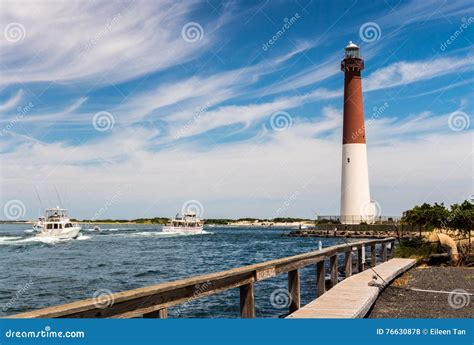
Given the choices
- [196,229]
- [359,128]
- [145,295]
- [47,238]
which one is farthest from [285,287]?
[196,229]

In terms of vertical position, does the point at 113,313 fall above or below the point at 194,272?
above

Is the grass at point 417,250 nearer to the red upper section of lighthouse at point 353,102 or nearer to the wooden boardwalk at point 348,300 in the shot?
the wooden boardwalk at point 348,300

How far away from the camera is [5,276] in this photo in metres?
28.3

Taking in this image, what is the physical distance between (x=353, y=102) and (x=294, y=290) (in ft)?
169

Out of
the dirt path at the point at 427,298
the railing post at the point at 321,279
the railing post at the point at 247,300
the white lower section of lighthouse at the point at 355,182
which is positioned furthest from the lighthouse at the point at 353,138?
the railing post at the point at 247,300

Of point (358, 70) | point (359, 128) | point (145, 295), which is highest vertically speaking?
point (358, 70)

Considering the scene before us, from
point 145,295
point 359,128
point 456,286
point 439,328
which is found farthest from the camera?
point 359,128

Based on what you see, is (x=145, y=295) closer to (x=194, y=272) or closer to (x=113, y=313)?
(x=113, y=313)

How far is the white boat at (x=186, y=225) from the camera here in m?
103

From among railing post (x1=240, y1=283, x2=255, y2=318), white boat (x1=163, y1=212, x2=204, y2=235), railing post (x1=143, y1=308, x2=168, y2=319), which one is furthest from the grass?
white boat (x1=163, y1=212, x2=204, y2=235)

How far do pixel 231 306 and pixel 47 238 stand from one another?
60.5m

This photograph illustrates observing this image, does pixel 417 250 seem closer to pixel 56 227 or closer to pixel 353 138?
pixel 353 138

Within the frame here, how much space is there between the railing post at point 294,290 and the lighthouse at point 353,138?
1994 inches

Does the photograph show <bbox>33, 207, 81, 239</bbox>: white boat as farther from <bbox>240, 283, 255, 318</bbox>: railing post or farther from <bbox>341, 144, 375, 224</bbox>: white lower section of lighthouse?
<bbox>240, 283, 255, 318</bbox>: railing post
